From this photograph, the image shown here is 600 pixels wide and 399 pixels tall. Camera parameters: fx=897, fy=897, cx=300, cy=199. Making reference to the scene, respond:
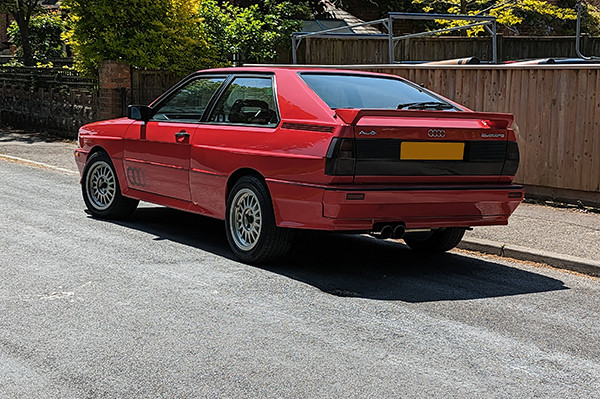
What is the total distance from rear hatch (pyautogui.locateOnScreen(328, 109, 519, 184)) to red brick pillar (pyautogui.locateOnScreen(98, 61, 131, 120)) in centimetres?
1100

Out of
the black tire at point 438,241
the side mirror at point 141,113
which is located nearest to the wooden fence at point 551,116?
the black tire at point 438,241

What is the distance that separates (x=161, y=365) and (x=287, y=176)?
2.45m

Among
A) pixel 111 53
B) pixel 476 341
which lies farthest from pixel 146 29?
pixel 476 341

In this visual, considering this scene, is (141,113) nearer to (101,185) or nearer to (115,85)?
(101,185)

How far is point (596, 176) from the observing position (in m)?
10.4

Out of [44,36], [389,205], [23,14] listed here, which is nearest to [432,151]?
[389,205]

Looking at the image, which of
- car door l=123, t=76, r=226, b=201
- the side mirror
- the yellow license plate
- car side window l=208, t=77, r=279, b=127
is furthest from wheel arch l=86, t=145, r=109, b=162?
the yellow license plate

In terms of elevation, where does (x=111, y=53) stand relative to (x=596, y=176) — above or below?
above

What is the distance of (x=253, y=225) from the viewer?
7234 mm

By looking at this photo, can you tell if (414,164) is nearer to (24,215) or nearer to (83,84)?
(24,215)

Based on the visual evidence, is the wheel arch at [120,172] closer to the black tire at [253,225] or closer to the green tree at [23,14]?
the black tire at [253,225]

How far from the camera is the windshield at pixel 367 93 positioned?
7.25 metres

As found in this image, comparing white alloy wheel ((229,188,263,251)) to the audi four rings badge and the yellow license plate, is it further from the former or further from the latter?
the audi four rings badge

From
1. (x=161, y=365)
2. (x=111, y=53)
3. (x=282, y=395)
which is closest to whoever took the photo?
(x=282, y=395)
